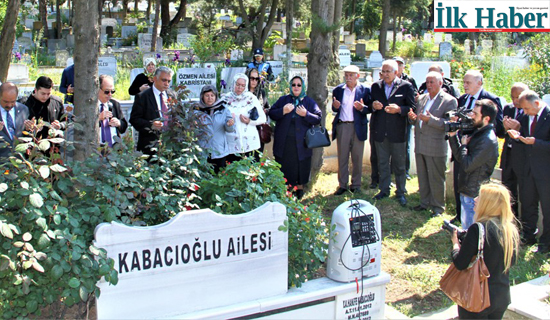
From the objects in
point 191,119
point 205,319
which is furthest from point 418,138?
point 205,319

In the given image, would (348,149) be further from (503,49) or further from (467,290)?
(503,49)

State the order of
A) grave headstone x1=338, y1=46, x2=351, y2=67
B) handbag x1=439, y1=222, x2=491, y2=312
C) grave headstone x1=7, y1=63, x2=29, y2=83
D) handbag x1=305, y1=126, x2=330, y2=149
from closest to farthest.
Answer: handbag x1=439, y1=222, x2=491, y2=312 → handbag x1=305, y1=126, x2=330, y2=149 → grave headstone x1=7, y1=63, x2=29, y2=83 → grave headstone x1=338, y1=46, x2=351, y2=67

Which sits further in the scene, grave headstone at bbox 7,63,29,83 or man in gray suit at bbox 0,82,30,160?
grave headstone at bbox 7,63,29,83

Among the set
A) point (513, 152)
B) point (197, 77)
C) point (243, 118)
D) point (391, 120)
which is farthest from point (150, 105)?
point (197, 77)

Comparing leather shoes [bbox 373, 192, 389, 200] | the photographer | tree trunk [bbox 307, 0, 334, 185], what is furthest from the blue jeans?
tree trunk [bbox 307, 0, 334, 185]

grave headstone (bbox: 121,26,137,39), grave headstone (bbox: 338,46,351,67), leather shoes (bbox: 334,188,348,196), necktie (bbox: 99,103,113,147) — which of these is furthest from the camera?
grave headstone (bbox: 121,26,137,39)

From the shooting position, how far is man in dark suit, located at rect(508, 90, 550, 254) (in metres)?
6.23

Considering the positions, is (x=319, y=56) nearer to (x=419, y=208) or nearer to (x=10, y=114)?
(x=419, y=208)

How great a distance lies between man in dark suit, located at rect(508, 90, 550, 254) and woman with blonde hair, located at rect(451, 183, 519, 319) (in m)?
2.60

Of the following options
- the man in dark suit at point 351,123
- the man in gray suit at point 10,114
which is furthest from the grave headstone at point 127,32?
the man in gray suit at point 10,114

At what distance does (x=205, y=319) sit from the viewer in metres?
3.83

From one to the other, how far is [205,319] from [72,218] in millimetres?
1091

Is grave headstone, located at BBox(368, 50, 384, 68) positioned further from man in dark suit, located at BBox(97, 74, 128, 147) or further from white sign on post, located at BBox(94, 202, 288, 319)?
white sign on post, located at BBox(94, 202, 288, 319)

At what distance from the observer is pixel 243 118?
6.89 metres
